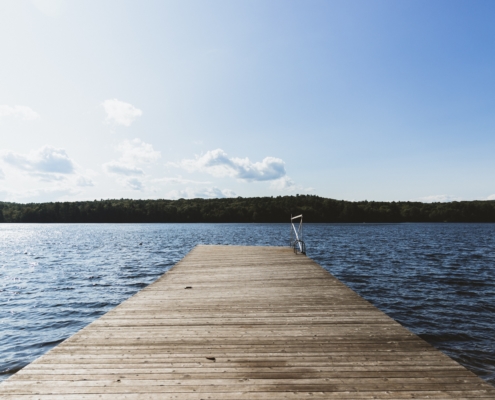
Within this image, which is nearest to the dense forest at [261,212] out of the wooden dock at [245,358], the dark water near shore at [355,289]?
the dark water near shore at [355,289]

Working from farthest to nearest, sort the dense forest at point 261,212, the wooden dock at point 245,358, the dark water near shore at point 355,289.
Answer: the dense forest at point 261,212
the dark water near shore at point 355,289
the wooden dock at point 245,358

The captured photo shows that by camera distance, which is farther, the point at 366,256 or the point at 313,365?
the point at 366,256

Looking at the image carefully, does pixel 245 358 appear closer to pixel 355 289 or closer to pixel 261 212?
pixel 355 289

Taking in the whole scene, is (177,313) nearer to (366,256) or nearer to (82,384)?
(82,384)

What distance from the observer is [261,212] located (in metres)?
116

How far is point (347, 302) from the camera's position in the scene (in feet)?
23.1

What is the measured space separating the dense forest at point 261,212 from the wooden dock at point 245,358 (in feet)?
336

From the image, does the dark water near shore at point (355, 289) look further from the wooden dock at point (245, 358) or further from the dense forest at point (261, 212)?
the dense forest at point (261, 212)

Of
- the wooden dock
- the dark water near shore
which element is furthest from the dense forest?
the wooden dock

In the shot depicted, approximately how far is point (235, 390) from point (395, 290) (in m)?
12.4

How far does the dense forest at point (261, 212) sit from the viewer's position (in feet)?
376

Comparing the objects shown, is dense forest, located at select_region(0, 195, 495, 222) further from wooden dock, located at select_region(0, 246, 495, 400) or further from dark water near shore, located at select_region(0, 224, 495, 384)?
wooden dock, located at select_region(0, 246, 495, 400)

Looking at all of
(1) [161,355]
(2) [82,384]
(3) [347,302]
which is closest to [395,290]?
(3) [347,302]

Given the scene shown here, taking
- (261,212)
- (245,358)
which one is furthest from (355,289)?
(261,212)
